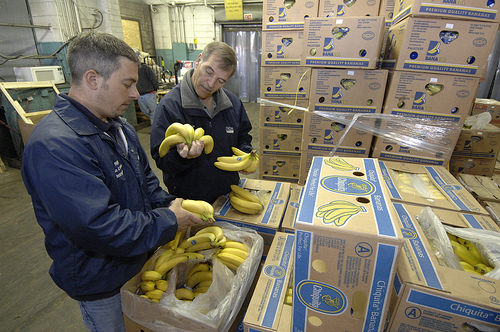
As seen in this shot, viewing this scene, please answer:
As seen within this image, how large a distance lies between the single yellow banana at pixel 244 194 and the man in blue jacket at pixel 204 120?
3.3 inches

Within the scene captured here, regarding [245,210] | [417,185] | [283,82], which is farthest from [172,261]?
[283,82]

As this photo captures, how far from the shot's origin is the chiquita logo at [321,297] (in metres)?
0.87

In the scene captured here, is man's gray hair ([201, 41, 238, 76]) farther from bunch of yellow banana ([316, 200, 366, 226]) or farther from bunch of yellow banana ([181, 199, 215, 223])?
bunch of yellow banana ([316, 200, 366, 226])

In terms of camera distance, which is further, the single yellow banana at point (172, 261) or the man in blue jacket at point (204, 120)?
the man in blue jacket at point (204, 120)

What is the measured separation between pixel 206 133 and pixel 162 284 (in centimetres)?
104

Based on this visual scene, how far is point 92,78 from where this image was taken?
106 centimetres

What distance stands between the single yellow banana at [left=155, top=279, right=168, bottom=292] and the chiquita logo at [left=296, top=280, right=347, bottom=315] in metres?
0.72

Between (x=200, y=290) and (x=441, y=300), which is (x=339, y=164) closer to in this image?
(x=441, y=300)

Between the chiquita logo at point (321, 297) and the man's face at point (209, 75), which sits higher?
the man's face at point (209, 75)

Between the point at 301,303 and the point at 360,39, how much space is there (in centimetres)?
214

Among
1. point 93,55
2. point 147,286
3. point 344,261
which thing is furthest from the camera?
point 147,286

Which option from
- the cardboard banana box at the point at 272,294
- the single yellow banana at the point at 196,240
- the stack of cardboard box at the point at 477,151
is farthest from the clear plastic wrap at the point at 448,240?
the stack of cardboard box at the point at 477,151

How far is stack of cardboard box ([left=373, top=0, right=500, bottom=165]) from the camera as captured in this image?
188cm

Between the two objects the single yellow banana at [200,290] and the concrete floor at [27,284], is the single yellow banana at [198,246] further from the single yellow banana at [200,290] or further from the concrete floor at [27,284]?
the concrete floor at [27,284]
